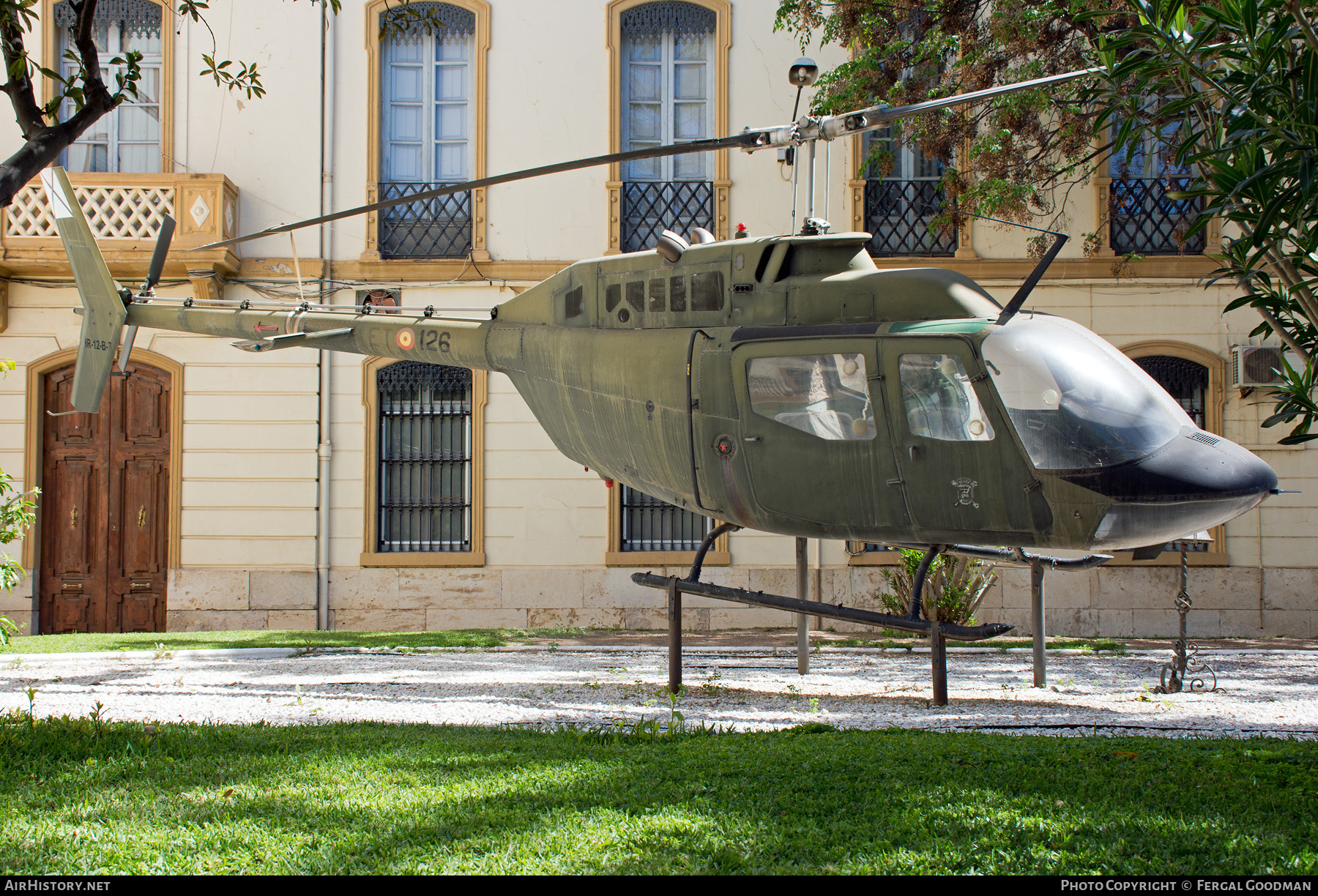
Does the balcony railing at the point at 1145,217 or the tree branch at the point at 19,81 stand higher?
the balcony railing at the point at 1145,217

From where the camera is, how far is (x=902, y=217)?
12.8m

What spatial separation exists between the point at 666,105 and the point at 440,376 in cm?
469

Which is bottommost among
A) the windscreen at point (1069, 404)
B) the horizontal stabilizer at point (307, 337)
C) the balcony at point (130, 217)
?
the windscreen at point (1069, 404)

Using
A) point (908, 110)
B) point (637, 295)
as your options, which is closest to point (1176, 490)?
point (908, 110)

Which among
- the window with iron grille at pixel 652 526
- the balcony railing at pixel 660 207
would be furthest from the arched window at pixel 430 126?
the window with iron grille at pixel 652 526

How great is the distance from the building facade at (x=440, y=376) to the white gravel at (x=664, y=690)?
3.75 metres

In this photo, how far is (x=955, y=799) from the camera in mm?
3469

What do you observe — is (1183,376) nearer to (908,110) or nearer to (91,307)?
(908,110)

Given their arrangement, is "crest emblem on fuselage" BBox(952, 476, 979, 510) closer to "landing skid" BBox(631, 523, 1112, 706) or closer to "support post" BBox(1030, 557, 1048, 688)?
"landing skid" BBox(631, 523, 1112, 706)

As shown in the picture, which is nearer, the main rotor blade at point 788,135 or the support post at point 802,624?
the main rotor blade at point 788,135

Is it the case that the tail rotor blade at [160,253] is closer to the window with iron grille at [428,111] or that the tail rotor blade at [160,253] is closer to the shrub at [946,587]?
the window with iron grille at [428,111]

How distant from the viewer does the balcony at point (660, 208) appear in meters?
12.7

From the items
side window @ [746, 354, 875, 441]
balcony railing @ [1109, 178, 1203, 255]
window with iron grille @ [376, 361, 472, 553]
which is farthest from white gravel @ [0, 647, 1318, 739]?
balcony railing @ [1109, 178, 1203, 255]

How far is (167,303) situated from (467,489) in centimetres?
472
